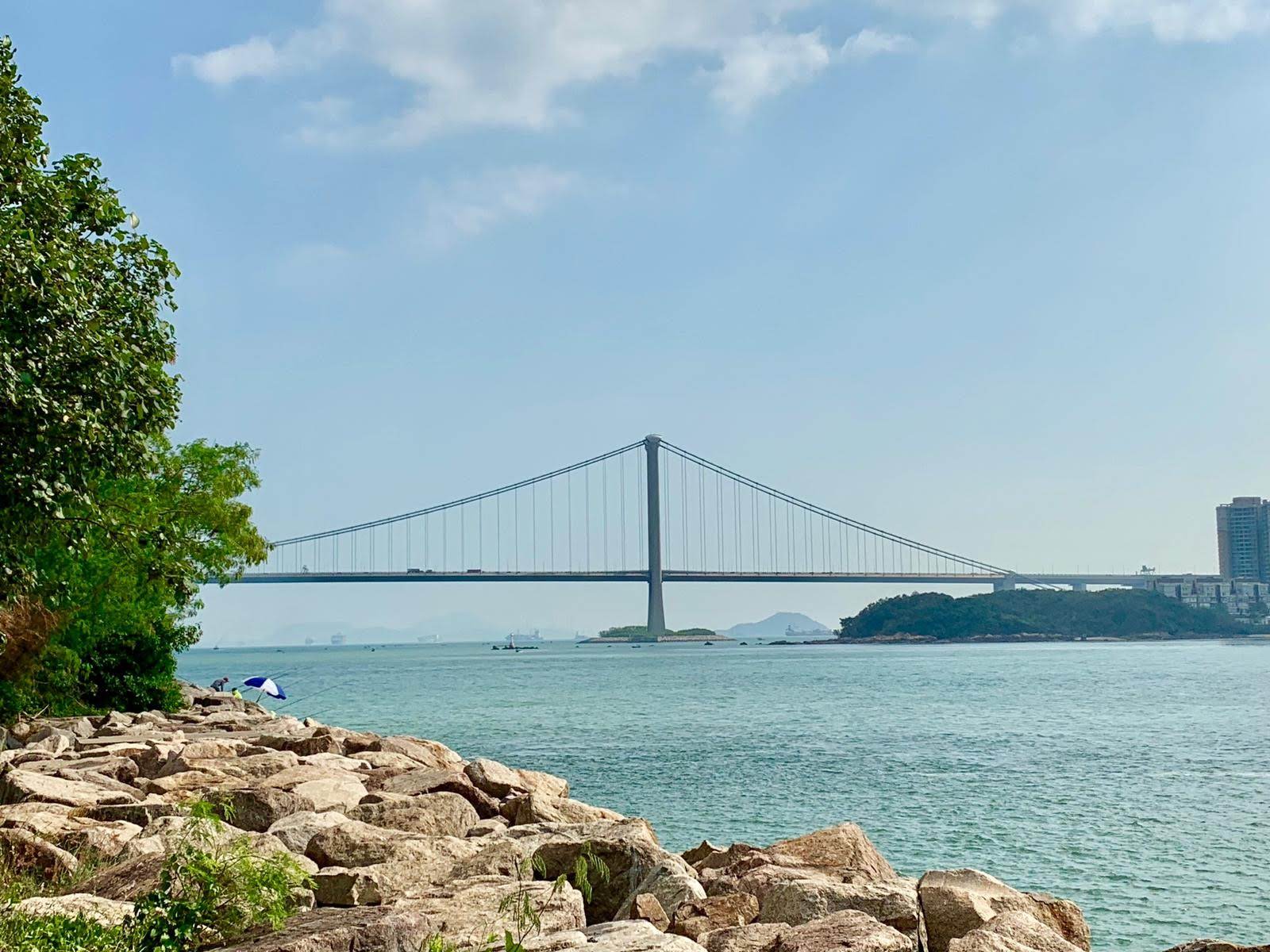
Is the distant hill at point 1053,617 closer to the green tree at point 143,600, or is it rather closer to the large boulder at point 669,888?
the green tree at point 143,600

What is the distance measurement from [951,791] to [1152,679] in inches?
1602

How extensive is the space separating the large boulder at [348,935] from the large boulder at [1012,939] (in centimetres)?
262

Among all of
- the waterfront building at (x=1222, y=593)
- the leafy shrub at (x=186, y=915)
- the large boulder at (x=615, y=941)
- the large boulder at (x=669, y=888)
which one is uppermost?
the waterfront building at (x=1222, y=593)

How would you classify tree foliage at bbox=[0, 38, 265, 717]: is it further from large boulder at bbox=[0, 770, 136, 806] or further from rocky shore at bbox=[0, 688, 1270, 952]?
rocky shore at bbox=[0, 688, 1270, 952]

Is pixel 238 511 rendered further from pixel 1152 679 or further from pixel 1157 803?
pixel 1152 679

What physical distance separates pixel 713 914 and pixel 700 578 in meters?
79.5

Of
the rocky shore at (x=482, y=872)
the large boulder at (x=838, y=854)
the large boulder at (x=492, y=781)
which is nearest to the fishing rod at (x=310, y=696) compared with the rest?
the large boulder at (x=492, y=781)

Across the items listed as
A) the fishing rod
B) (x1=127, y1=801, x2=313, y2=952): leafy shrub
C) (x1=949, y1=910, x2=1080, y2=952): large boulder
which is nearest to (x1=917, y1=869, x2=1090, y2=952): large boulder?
(x1=949, y1=910, x2=1080, y2=952): large boulder

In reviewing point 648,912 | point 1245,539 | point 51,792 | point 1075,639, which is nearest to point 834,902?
point 648,912

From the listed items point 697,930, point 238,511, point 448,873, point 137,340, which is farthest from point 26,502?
point 238,511

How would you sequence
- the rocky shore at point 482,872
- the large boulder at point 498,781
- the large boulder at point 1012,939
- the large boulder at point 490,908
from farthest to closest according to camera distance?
the large boulder at point 498,781
the large boulder at point 1012,939
the large boulder at point 490,908
the rocky shore at point 482,872

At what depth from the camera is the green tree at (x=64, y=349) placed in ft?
27.3

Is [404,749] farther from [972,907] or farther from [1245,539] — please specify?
[1245,539]

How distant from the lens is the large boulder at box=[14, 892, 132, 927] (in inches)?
224
